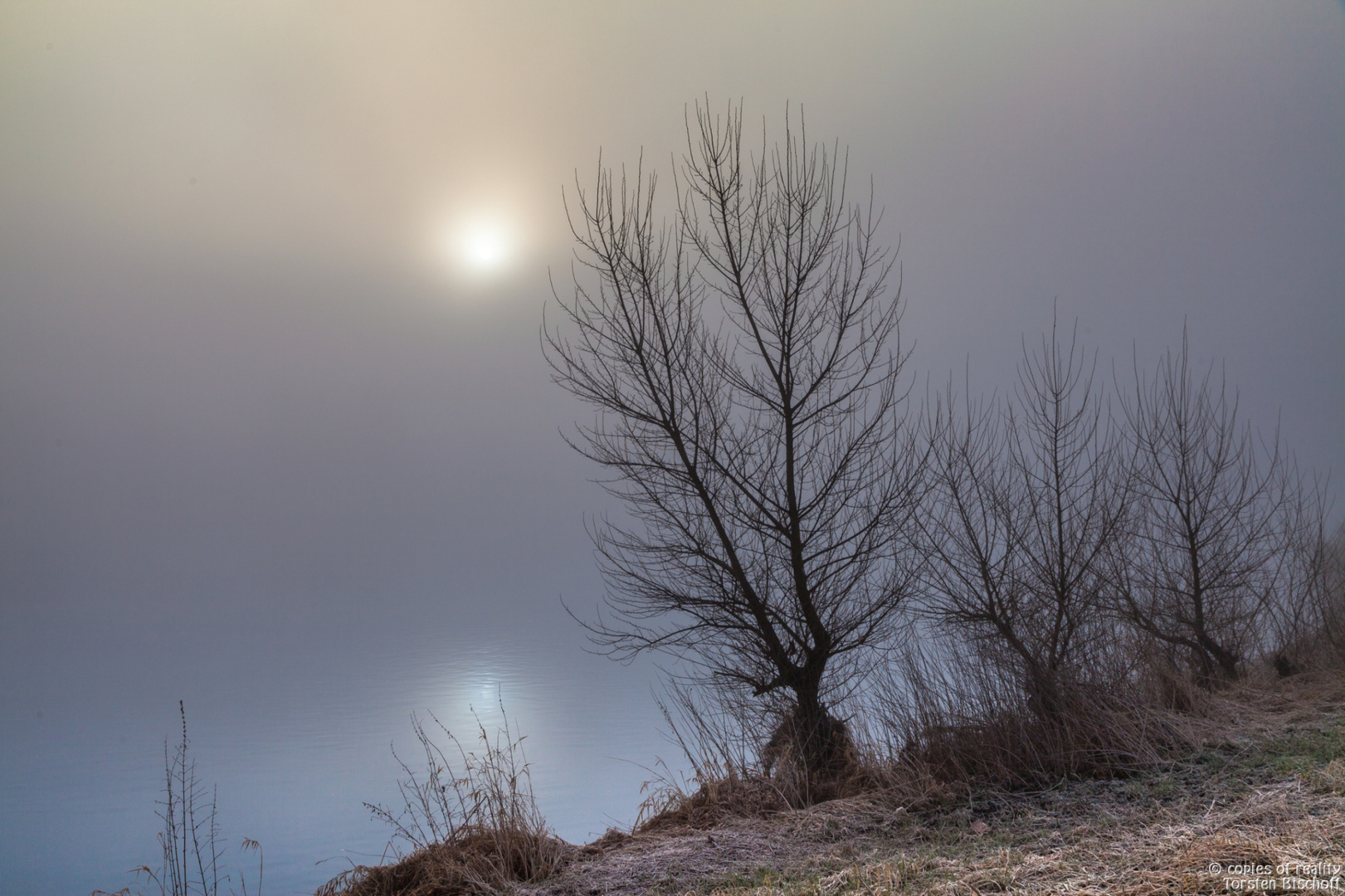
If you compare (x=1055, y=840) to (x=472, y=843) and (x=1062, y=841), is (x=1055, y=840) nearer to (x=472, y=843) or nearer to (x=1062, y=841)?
(x=1062, y=841)

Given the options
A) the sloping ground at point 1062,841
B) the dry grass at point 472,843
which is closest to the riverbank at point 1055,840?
the sloping ground at point 1062,841

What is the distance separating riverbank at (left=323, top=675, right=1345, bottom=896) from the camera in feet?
9.28

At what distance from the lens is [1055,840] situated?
362 cm

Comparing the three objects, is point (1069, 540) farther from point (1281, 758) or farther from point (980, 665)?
point (1281, 758)

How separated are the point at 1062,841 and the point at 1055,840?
3cm

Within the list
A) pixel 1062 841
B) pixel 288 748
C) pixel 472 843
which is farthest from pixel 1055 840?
pixel 288 748

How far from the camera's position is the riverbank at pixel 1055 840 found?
2.83 metres

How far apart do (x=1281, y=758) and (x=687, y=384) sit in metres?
4.90

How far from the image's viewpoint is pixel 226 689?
24688 millimetres

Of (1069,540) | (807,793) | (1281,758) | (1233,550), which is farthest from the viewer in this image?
(1233,550)

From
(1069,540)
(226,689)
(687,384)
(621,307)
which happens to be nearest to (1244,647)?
(1069,540)

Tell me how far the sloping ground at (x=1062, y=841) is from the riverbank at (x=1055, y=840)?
0.04 ft

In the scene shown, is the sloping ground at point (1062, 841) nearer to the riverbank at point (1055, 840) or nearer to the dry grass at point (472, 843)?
the riverbank at point (1055, 840)

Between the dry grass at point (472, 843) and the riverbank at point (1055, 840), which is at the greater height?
the dry grass at point (472, 843)
